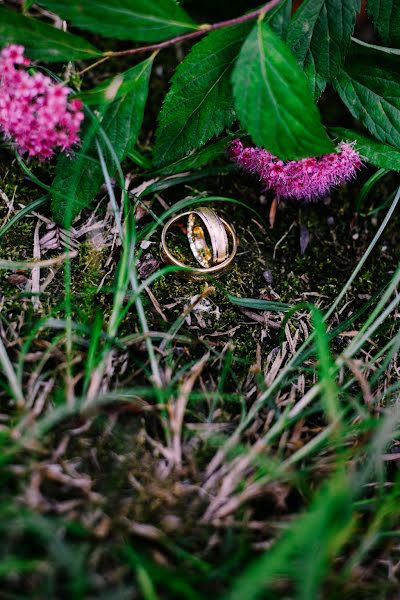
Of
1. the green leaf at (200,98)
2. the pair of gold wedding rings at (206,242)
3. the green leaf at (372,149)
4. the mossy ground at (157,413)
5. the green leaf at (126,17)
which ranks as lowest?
the mossy ground at (157,413)

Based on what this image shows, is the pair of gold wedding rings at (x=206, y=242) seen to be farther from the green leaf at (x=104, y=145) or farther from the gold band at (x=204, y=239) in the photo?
the green leaf at (x=104, y=145)

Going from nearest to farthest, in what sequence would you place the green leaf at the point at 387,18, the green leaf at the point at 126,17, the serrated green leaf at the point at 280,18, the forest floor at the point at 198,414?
the forest floor at the point at 198,414
the green leaf at the point at 126,17
the serrated green leaf at the point at 280,18
the green leaf at the point at 387,18

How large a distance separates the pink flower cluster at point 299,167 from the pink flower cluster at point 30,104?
1.45ft

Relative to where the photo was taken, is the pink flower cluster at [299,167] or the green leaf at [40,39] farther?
the pink flower cluster at [299,167]

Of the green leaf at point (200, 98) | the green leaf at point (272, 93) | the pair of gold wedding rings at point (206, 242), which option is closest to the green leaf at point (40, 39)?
the green leaf at point (200, 98)

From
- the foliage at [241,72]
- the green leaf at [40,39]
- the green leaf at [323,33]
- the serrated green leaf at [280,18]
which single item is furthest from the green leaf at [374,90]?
the green leaf at [40,39]

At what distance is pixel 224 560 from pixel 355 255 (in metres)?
0.96

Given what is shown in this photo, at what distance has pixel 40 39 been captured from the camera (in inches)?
43.3

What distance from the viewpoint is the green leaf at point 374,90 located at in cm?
131

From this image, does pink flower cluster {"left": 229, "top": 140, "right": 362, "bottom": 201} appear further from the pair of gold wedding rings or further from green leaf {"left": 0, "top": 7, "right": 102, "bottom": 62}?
green leaf {"left": 0, "top": 7, "right": 102, "bottom": 62}

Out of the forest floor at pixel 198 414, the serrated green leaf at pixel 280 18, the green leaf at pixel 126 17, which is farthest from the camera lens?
the serrated green leaf at pixel 280 18

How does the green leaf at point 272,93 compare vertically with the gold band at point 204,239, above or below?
above

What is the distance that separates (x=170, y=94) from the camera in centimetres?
124

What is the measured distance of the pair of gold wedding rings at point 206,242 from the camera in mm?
1344
